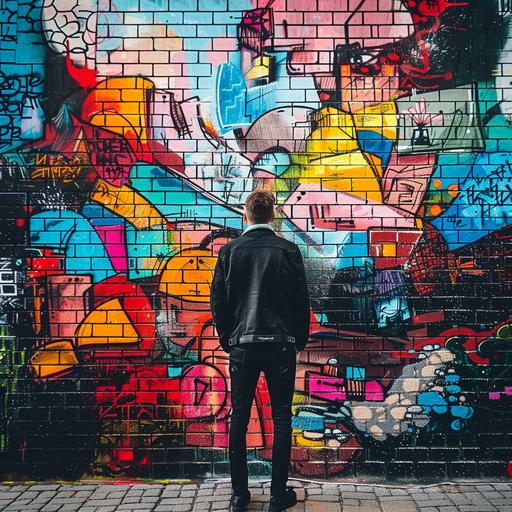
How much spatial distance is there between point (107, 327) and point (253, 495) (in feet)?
5.63

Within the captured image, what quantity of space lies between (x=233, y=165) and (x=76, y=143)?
1290 millimetres

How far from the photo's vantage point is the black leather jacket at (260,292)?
13.1 ft

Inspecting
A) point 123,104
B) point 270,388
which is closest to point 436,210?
point 270,388

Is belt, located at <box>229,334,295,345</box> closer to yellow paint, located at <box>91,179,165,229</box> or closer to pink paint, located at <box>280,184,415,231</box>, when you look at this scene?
pink paint, located at <box>280,184,415,231</box>

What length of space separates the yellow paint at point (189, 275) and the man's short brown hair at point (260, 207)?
1.03m

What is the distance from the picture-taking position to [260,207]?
13.5ft

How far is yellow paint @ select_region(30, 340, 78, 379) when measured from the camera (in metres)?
5.02

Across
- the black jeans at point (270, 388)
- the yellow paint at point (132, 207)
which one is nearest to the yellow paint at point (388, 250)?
the black jeans at point (270, 388)

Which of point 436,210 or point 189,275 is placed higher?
point 436,210

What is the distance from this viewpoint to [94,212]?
509cm

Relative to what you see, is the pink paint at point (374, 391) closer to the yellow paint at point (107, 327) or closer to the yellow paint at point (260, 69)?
the yellow paint at point (107, 327)

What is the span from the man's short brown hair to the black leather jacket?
8cm

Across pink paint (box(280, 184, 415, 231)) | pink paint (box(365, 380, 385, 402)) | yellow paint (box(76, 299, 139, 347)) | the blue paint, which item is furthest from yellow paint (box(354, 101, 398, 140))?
yellow paint (box(76, 299, 139, 347))

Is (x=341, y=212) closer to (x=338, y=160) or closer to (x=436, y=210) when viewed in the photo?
(x=338, y=160)
